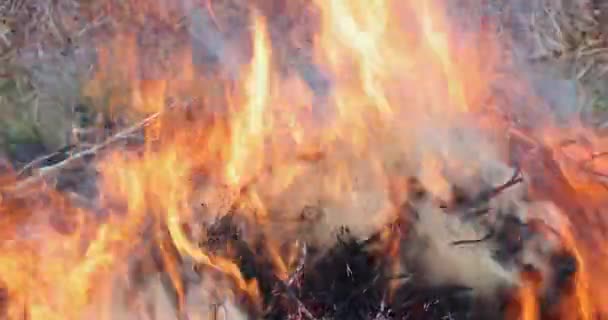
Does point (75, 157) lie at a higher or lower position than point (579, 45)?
higher

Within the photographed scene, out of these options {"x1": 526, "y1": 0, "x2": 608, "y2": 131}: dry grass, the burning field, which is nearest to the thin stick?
the burning field

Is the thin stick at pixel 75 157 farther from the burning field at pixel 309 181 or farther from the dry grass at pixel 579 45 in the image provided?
the dry grass at pixel 579 45

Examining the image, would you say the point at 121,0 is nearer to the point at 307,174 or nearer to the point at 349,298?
the point at 307,174

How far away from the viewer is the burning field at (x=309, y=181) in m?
1.90

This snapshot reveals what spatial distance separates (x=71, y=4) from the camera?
207 cm

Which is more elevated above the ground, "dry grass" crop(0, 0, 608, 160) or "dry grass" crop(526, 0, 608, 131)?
"dry grass" crop(0, 0, 608, 160)

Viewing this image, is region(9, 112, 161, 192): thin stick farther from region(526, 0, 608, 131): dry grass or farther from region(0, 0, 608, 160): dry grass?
region(526, 0, 608, 131): dry grass

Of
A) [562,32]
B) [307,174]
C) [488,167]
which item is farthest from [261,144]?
[562,32]

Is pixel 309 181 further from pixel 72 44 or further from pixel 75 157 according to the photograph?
pixel 72 44

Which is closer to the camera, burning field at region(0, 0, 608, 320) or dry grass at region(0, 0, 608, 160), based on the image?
burning field at region(0, 0, 608, 320)

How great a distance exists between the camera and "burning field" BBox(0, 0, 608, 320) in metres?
1.90

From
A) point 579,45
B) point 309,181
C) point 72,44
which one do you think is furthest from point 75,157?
point 579,45

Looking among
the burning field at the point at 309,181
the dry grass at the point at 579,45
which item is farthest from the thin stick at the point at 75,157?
the dry grass at the point at 579,45

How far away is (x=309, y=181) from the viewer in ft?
6.47
